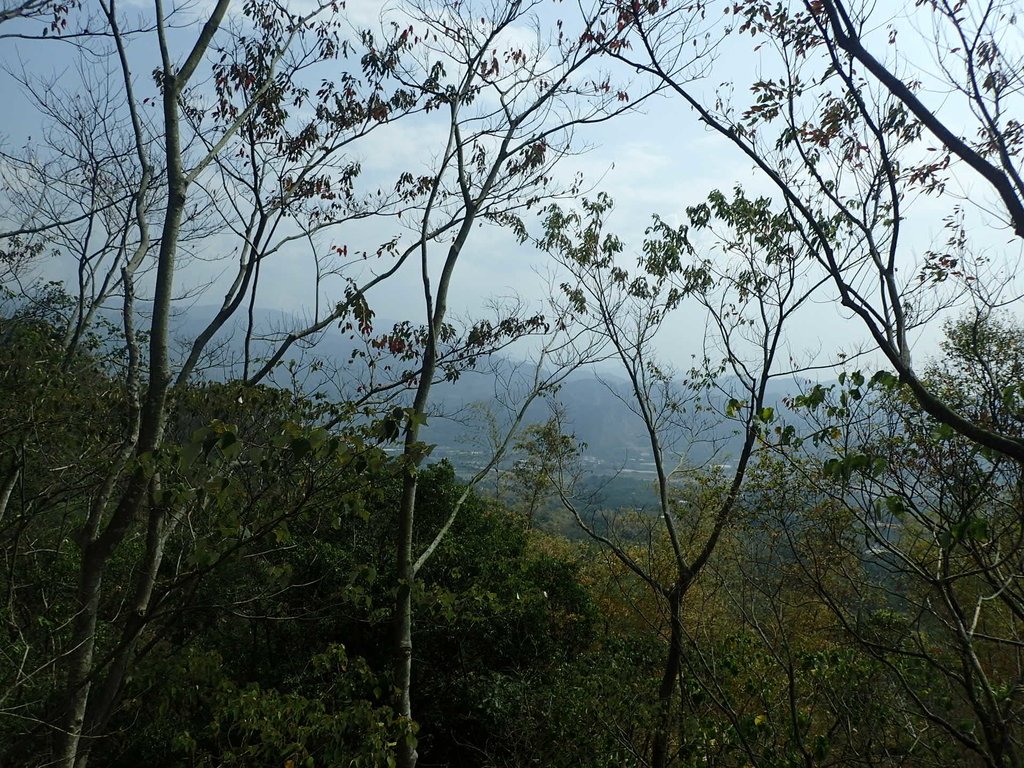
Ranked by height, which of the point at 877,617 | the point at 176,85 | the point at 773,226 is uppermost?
the point at 773,226

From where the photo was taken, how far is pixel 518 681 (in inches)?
312

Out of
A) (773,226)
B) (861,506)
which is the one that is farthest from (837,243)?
(861,506)

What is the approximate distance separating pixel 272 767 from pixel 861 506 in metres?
4.64

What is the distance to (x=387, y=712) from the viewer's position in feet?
17.1

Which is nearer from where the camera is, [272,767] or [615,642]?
[272,767]

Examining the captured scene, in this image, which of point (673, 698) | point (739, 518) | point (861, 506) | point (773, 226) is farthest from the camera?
point (773, 226)

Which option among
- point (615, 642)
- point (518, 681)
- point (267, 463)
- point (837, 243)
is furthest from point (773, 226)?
point (267, 463)

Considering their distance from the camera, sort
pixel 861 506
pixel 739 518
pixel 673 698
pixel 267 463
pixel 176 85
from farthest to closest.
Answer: pixel 673 698, pixel 739 518, pixel 176 85, pixel 861 506, pixel 267 463

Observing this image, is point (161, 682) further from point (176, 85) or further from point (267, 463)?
point (176, 85)

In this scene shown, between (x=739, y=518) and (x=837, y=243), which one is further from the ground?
(x=837, y=243)

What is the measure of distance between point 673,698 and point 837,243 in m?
4.88

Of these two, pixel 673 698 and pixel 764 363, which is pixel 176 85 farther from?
pixel 673 698

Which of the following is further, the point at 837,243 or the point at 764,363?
the point at 764,363

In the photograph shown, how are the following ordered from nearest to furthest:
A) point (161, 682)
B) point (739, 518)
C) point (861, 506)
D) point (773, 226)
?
point (861, 506) < point (161, 682) < point (739, 518) < point (773, 226)
